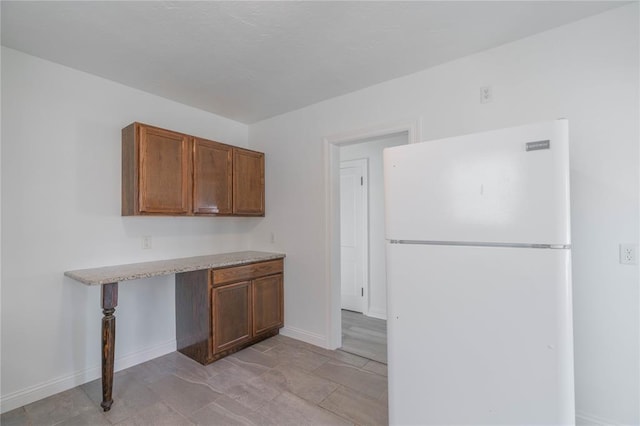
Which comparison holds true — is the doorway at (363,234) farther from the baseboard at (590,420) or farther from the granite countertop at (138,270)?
the baseboard at (590,420)

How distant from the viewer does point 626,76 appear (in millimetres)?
1673

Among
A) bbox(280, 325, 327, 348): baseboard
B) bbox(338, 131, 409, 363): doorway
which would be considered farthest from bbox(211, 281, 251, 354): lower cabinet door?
bbox(338, 131, 409, 363): doorway

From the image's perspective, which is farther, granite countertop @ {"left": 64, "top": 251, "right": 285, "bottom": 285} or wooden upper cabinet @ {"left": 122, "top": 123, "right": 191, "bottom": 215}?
wooden upper cabinet @ {"left": 122, "top": 123, "right": 191, "bottom": 215}

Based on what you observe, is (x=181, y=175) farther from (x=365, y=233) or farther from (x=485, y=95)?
(x=485, y=95)

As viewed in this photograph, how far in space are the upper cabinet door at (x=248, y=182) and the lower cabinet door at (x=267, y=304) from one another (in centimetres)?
78

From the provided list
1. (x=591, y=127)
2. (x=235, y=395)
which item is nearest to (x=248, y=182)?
(x=235, y=395)

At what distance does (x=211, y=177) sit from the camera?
286 cm

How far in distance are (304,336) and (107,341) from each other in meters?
1.74

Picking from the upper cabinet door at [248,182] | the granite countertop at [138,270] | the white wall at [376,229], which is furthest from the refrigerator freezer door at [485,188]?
the white wall at [376,229]

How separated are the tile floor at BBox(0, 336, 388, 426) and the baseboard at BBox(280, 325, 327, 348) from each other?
21cm

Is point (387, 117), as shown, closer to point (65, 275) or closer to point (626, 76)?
point (626, 76)

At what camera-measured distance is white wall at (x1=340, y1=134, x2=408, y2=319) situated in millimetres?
3875

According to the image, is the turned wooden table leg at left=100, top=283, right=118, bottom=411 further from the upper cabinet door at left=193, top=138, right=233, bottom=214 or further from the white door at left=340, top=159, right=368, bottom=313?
the white door at left=340, top=159, right=368, bottom=313

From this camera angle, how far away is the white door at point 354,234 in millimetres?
4027
